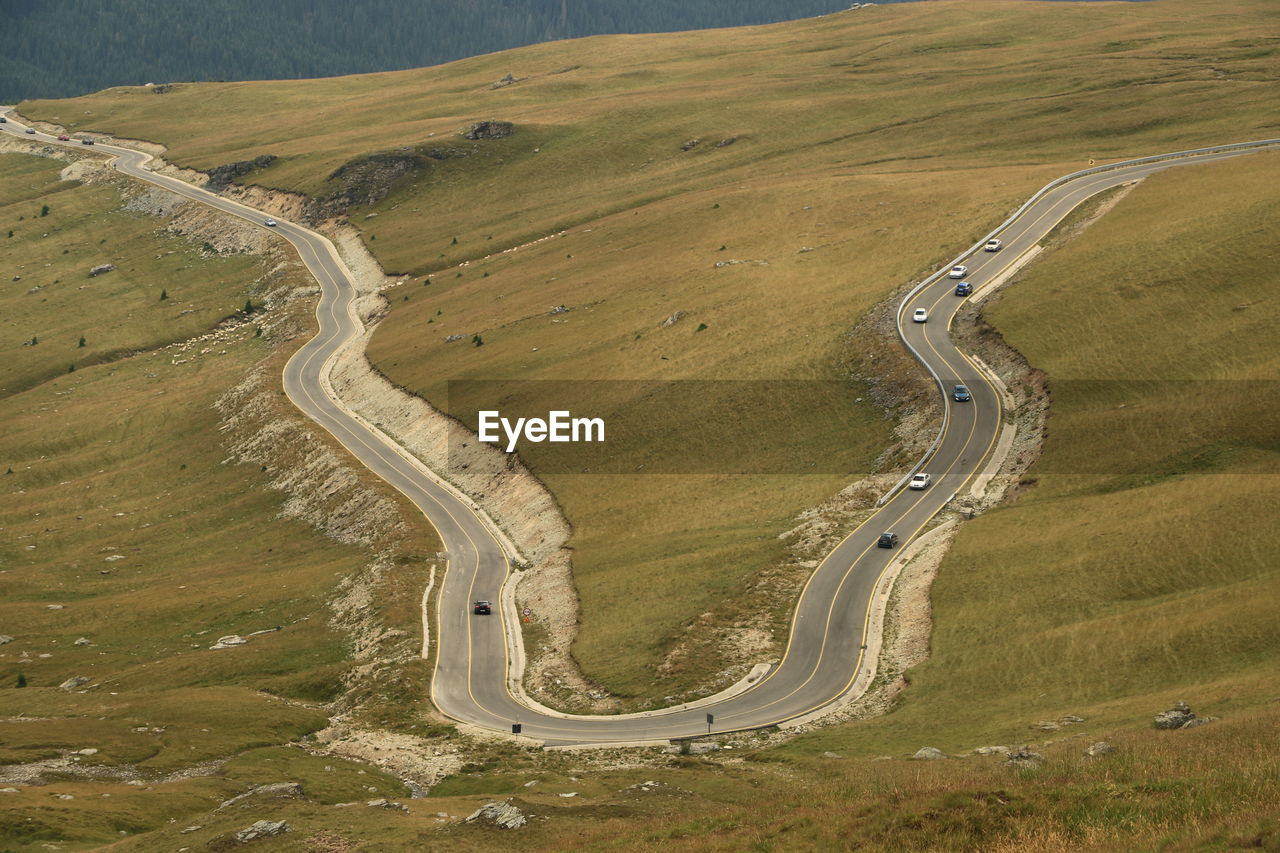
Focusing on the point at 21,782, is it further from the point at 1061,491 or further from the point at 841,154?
the point at 841,154

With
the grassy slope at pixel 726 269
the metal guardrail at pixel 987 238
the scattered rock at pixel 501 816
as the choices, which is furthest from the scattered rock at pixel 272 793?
the metal guardrail at pixel 987 238

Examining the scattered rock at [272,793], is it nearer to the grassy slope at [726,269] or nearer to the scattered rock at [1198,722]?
the grassy slope at [726,269]

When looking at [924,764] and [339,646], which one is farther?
[339,646]

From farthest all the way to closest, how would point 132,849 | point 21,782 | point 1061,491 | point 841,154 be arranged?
point 841,154 < point 1061,491 < point 21,782 < point 132,849

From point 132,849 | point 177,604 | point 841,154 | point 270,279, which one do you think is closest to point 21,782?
point 132,849

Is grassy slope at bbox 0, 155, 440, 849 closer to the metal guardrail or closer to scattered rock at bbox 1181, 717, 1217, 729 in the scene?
scattered rock at bbox 1181, 717, 1217, 729

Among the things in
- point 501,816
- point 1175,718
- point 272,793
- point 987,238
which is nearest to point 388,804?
point 272,793

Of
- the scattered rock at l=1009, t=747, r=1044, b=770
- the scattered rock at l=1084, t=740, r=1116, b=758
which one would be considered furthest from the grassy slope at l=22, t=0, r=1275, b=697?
the scattered rock at l=1084, t=740, r=1116, b=758
